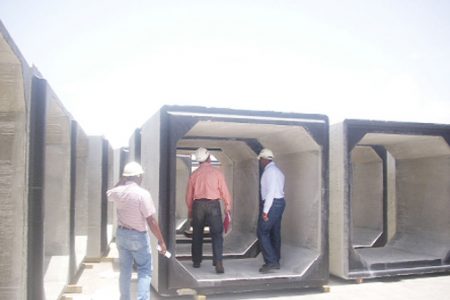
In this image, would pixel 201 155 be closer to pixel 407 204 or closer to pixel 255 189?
pixel 255 189

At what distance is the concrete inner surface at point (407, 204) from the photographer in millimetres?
8409

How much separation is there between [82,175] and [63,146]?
208 centimetres

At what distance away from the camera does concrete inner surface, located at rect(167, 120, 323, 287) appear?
7.18 metres

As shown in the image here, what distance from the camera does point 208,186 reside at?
277 inches

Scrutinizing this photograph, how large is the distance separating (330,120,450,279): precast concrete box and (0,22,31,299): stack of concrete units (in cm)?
496

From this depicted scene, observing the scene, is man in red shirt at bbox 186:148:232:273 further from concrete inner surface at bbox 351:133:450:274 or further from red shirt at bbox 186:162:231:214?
concrete inner surface at bbox 351:133:450:274

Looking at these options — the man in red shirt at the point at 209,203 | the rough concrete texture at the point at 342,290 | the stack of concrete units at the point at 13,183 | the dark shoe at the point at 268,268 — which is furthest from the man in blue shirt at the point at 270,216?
the stack of concrete units at the point at 13,183

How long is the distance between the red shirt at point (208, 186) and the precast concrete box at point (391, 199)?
A: 199 cm

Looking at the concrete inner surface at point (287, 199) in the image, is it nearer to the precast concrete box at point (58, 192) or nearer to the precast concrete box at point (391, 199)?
the precast concrete box at point (391, 199)

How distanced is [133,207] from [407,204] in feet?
21.1

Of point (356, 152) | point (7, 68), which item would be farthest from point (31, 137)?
point (356, 152)

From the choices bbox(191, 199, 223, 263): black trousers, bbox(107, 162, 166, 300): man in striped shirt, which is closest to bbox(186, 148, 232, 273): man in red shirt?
bbox(191, 199, 223, 263): black trousers

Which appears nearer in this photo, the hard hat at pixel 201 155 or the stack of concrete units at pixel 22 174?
the stack of concrete units at pixel 22 174

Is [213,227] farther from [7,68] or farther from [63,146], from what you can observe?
[7,68]
